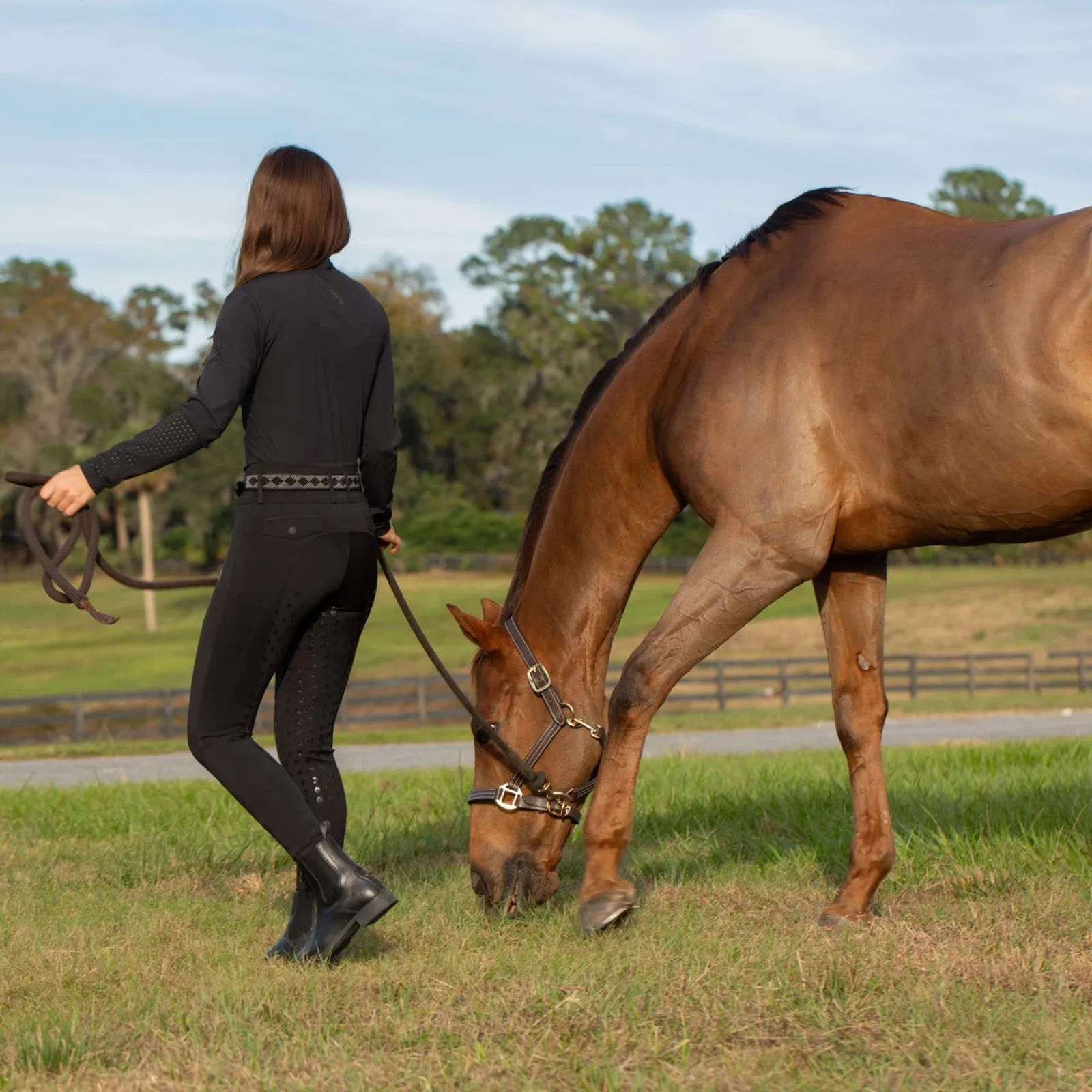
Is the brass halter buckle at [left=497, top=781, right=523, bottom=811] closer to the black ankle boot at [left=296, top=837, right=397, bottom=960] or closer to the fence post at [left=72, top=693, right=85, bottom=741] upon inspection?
the black ankle boot at [left=296, top=837, right=397, bottom=960]

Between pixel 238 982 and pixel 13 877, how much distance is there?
2.39m

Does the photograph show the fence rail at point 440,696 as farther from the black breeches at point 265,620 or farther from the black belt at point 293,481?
the black belt at point 293,481

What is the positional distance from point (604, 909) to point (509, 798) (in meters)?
0.55

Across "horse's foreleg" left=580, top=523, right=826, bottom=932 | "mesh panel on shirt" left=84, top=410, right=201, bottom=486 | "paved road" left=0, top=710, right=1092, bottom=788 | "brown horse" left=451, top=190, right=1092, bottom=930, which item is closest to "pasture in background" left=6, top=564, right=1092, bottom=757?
"paved road" left=0, top=710, right=1092, bottom=788

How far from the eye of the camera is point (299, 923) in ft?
14.0

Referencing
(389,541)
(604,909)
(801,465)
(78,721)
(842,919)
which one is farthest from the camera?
(78,721)

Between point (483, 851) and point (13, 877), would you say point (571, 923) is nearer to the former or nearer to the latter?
point (483, 851)

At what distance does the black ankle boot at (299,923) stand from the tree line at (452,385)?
62016mm

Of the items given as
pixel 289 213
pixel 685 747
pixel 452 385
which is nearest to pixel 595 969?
pixel 289 213

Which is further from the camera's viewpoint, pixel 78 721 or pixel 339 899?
pixel 78 721

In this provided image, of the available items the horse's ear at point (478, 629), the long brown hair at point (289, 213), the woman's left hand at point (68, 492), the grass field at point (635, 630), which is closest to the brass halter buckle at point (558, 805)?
the horse's ear at point (478, 629)

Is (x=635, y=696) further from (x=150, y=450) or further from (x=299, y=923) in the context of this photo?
(x=150, y=450)

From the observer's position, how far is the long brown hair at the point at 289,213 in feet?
13.5

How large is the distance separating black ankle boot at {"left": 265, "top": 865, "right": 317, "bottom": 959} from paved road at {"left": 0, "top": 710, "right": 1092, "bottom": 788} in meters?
8.41
